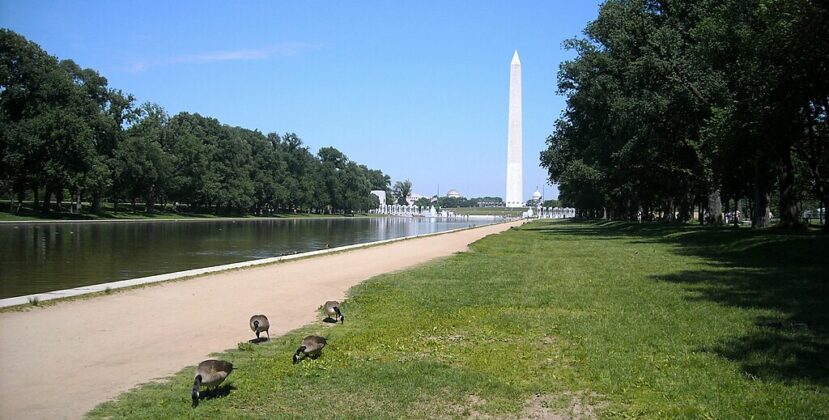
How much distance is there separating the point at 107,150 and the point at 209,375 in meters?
86.9

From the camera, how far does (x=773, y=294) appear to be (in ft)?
46.1

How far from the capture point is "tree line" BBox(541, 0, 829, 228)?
2541cm

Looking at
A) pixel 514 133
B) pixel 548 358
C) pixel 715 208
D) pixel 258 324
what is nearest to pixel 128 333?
pixel 258 324

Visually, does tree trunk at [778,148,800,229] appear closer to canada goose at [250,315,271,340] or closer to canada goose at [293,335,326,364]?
canada goose at [250,315,271,340]

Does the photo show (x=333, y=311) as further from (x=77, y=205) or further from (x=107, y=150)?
(x=107, y=150)

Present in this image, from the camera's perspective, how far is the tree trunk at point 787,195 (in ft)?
112

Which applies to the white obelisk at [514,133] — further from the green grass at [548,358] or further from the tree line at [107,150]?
the green grass at [548,358]

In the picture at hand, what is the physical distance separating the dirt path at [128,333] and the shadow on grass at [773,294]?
7294mm

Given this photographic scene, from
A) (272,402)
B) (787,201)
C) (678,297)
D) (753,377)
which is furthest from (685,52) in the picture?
(272,402)

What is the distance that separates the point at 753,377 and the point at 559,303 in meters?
Answer: 6.02

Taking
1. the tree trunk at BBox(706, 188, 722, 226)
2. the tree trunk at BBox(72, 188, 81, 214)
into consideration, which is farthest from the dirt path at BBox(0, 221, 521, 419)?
the tree trunk at BBox(72, 188, 81, 214)

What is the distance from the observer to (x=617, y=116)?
42.1m

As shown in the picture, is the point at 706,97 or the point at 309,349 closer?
the point at 309,349

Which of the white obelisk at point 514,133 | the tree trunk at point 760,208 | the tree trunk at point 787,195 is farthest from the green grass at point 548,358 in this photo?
the white obelisk at point 514,133
